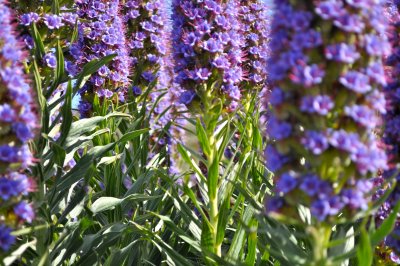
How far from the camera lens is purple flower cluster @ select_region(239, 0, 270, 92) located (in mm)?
6918

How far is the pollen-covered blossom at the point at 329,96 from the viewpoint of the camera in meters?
2.48

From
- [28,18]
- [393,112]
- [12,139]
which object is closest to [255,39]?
[28,18]

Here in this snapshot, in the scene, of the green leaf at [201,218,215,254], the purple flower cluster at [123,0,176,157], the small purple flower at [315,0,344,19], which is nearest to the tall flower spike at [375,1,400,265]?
the small purple flower at [315,0,344,19]

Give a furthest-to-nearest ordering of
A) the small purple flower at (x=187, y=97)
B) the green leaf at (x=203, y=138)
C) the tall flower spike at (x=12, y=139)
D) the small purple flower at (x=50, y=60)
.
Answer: the small purple flower at (x=187, y=97) < the small purple flower at (x=50, y=60) < the green leaf at (x=203, y=138) < the tall flower spike at (x=12, y=139)

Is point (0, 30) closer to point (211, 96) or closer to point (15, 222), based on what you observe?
point (15, 222)

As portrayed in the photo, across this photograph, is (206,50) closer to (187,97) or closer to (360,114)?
(187,97)

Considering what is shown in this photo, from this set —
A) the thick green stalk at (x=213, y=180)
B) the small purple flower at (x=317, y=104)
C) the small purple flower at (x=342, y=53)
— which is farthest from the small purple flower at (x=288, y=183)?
the thick green stalk at (x=213, y=180)

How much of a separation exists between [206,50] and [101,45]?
6.61 ft

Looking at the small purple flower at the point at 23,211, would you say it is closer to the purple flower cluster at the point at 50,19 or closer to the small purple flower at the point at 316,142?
the small purple flower at the point at 316,142

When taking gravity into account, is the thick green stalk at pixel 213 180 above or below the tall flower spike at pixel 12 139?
below

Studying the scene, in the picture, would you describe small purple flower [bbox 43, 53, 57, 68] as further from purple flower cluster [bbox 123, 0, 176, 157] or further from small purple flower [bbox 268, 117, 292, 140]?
small purple flower [bbox 268, 117, 292, 140]

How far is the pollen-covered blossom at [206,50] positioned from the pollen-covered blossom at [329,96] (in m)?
2.18

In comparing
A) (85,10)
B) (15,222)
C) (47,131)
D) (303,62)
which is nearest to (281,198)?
(303,62)

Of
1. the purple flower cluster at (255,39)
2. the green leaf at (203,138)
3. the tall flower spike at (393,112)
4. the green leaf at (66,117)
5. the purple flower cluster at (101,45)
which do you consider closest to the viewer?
the tall flower spike at (393,112)
